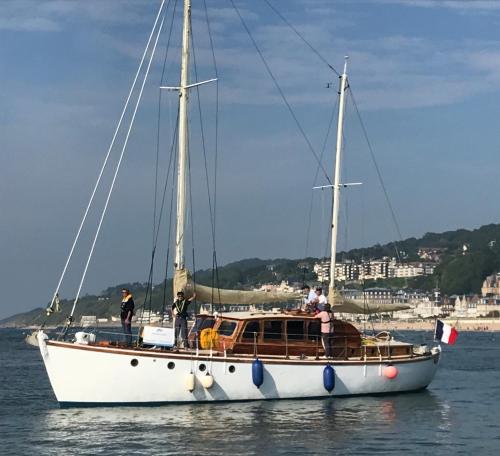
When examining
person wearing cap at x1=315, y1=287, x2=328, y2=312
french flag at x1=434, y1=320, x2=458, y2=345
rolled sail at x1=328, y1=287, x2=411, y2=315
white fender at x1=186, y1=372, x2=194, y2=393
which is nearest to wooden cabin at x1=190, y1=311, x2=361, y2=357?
person wearing cap at x1=315, y1=287, x2=328, y2=312

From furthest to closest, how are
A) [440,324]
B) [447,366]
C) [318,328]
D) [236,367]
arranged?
1. [447,366]
2. [440,324]
3. [318,328]
4. [236,367]

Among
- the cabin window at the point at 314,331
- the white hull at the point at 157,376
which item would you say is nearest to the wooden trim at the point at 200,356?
the white hull at the point at 157,376

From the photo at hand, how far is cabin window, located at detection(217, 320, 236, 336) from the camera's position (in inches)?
1280

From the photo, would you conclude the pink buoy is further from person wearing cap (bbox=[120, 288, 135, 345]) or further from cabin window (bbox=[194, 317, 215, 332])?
person wearing cap (bbox=[120, 288, 135, 345])

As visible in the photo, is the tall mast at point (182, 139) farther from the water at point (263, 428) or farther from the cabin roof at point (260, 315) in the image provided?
the water at point (263, 428)

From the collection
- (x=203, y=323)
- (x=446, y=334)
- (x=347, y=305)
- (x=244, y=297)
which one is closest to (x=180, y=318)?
(x=203, y=323)

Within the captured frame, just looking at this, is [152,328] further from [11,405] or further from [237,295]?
[11,405]

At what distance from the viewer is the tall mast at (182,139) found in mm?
32344

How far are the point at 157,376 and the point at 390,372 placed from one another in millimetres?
8281

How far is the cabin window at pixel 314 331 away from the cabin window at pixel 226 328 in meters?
2.48

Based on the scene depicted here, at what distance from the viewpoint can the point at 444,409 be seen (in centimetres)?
3328

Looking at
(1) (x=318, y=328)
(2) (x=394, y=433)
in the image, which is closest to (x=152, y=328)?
(1) (x=318, y=328)

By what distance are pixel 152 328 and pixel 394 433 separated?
7856 millimetres

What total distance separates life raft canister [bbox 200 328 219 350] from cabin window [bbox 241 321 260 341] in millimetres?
841
